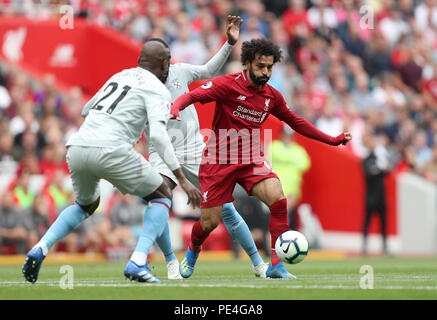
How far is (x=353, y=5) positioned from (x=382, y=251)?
796cm

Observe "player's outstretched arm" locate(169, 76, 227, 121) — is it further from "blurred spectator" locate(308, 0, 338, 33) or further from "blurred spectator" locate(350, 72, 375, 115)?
"blurred spectator" locate(308, 0, 338, 33)

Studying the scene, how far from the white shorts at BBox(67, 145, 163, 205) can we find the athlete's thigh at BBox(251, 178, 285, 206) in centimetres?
122

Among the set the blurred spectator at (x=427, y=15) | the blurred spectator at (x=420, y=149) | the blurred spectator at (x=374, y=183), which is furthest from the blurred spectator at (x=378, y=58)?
the blurred spectator at (x=374, y=183)

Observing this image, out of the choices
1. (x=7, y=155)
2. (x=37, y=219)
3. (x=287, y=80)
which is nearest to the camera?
(x=37, y=219)

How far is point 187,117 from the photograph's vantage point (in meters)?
8.98

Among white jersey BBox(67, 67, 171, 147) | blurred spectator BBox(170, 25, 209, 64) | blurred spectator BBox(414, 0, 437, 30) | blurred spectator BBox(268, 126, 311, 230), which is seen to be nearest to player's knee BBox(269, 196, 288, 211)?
white jersey BBox(67, 67, 171, 147)

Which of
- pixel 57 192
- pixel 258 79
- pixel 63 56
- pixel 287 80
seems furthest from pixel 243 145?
pixel 287 80

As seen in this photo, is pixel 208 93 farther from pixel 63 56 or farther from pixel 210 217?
pixel 63 56

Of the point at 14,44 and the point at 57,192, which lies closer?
the point at 57,192

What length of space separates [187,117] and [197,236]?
4.28 ft

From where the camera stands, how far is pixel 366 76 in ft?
66.3

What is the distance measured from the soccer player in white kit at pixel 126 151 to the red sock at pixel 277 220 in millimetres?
1152

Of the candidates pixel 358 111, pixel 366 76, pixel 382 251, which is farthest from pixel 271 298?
pixel 366 76

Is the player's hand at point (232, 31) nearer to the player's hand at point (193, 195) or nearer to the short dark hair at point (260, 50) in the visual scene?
the short dark hair at point (260, 50)
